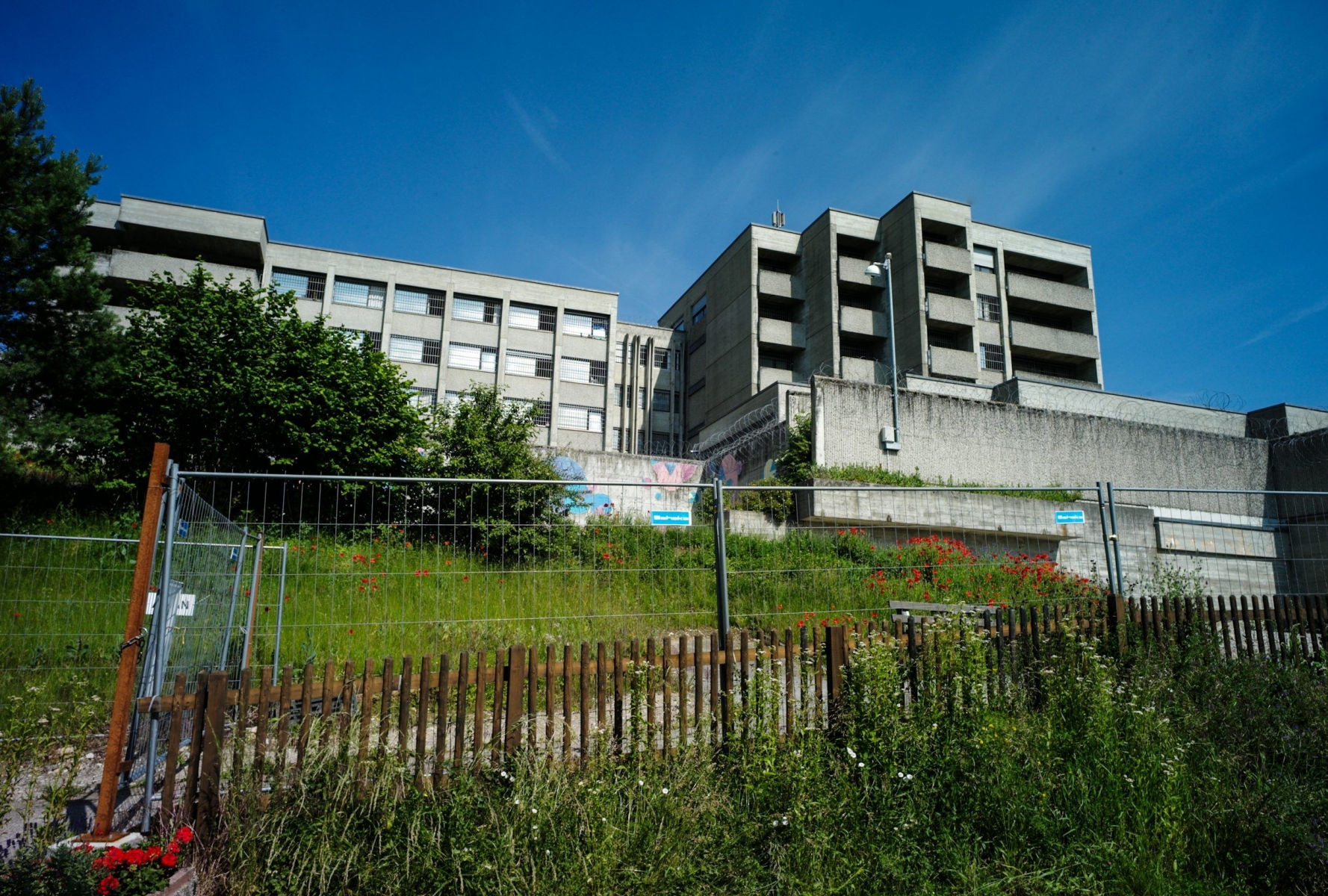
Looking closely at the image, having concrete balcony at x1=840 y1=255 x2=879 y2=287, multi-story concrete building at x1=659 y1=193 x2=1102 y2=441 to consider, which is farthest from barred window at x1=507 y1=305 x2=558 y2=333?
concrete balcony at x1=840 y1=255 x2=879 y2=287

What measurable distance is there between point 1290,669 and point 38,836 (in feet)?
30.7

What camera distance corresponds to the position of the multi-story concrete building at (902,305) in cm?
3666

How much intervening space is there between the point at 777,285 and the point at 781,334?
9.05 ft

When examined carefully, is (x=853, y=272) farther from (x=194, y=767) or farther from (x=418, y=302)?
(x=194, y=767)

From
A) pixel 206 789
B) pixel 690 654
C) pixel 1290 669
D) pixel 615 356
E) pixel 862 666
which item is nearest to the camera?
pixel 206 789

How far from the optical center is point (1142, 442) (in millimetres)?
21062

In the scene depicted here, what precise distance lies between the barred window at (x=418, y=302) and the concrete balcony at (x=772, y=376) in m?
19.0

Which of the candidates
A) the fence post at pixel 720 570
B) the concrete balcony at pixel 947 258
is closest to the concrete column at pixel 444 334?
the concrete balcony at pixel 947 258

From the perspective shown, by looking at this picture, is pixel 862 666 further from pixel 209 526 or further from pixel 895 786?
pixel 209 526

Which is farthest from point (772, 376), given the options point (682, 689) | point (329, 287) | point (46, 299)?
point (682, 689)

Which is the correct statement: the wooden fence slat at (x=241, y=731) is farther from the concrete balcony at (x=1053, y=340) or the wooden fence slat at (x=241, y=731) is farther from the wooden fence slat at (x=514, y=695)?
the concrete balcony at (x=1053, y=340)

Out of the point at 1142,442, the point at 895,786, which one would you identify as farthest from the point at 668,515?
the point at 1142,442

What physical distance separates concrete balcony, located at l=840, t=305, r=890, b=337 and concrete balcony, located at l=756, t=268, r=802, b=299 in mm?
2935

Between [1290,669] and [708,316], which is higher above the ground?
[708,316]
